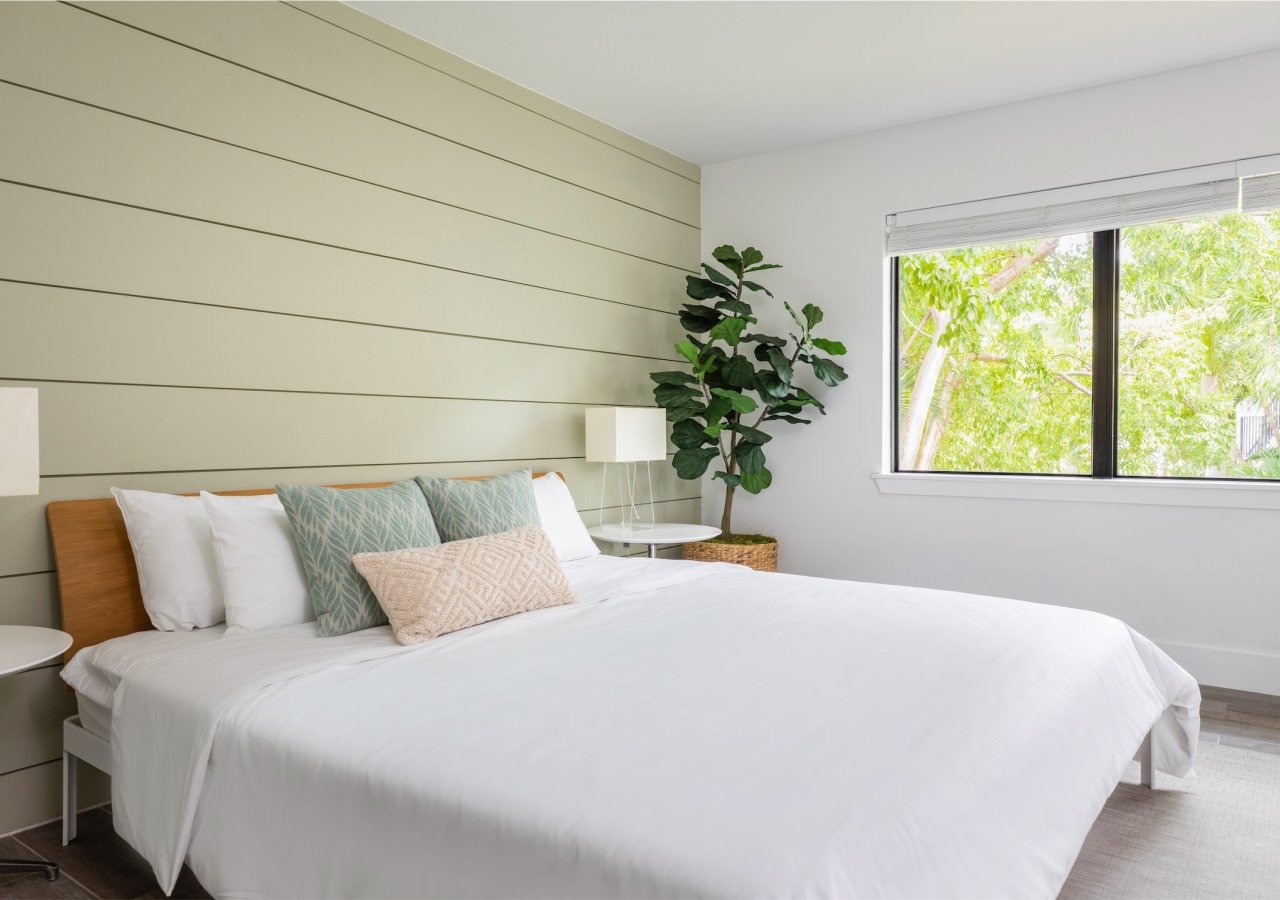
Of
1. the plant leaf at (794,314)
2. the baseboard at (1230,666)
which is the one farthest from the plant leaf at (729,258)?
the baseboard at (1230,666)

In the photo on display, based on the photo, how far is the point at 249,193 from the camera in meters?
2.83

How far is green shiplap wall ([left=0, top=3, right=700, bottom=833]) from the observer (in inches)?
93.4

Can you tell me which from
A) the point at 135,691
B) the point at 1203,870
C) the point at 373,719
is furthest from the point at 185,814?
the point at 1203,870

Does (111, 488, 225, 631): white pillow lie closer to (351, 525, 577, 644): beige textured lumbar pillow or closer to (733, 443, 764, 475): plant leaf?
(351, 525, 577, 644): beige textured lumbar pillow

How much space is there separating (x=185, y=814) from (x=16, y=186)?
1709 mm

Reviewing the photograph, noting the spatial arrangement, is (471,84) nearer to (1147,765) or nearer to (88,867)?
(88,867)

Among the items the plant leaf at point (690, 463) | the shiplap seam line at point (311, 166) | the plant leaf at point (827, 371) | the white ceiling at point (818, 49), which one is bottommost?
the plant leaf at point (690, 463)

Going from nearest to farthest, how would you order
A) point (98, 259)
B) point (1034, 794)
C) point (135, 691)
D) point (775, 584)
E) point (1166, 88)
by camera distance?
point (1034, 794) < point (135, 691) < point (98, 259) < point (775, 584) < point (1166, 88)

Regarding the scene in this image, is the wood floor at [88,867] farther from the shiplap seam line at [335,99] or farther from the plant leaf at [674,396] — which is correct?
the plant leaf at [674,396]

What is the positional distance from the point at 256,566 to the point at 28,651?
0.58 m

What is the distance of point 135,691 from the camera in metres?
2.01

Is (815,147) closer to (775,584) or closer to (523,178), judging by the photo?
(523,178)

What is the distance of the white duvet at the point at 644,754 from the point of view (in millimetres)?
1242

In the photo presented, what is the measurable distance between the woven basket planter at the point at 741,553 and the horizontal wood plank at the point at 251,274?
1.21 metres
